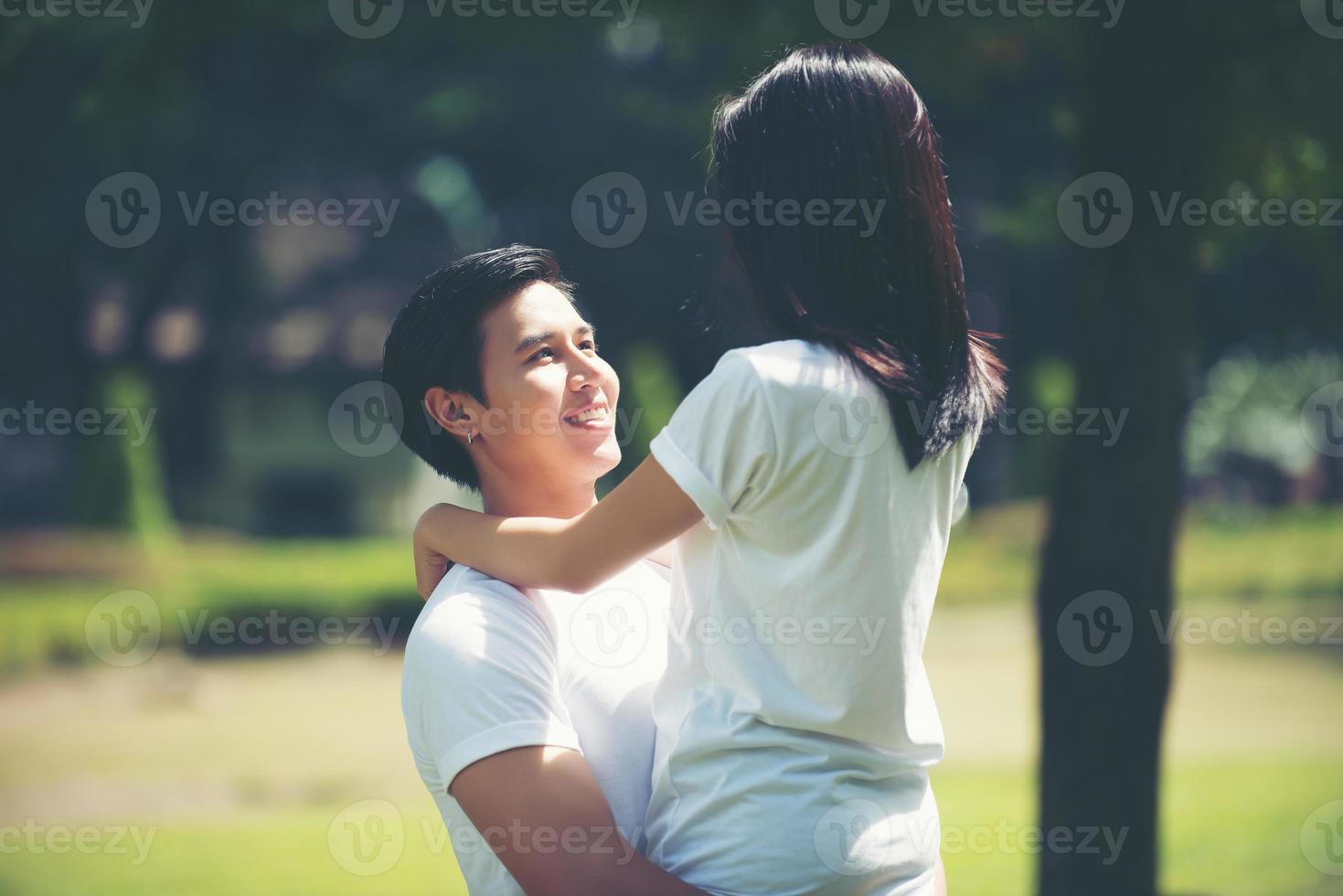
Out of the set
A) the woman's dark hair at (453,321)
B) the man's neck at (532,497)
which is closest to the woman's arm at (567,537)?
the man's neck at (532,497)

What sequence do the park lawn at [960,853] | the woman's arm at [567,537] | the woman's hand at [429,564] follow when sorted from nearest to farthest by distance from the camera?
the woman's arm at [567,537], the woman's hand at [429,564], the park lawn at [960,853]

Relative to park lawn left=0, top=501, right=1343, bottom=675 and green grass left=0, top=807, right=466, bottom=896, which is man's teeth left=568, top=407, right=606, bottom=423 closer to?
green grass left=0, top=807, right=466, bottom=896

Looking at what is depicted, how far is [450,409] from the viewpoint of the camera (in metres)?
2.70

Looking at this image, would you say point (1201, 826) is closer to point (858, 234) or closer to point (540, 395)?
point (540, 395)

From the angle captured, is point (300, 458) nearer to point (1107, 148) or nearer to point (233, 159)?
point (233, 159)

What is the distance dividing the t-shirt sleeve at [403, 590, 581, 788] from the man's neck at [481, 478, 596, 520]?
0.44 meters

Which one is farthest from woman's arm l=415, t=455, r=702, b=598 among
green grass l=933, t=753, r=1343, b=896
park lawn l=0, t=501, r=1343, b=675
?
park lawn l=0, t=501, r=1343, b=675

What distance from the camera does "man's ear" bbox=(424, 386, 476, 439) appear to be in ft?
8.79

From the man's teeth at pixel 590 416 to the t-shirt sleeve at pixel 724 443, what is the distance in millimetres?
753

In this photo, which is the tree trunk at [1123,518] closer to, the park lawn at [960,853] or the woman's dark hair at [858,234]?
the park lawn at [960,853]

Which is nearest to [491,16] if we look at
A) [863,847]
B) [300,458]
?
[863,847]

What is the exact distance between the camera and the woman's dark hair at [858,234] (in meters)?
1.97

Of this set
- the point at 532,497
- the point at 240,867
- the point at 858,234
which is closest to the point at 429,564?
the point at 532,497

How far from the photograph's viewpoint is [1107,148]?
15.6 ft
